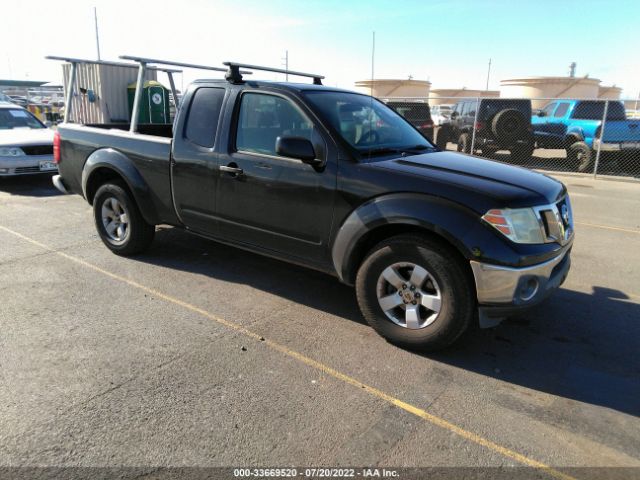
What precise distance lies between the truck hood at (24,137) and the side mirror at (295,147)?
7.82 metres

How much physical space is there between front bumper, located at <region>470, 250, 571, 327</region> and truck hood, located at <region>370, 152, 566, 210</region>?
0.41 metres

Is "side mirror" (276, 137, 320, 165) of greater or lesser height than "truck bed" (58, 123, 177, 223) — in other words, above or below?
above

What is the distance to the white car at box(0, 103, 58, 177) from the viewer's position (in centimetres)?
912

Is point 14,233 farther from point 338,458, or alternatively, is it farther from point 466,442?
point 466,442

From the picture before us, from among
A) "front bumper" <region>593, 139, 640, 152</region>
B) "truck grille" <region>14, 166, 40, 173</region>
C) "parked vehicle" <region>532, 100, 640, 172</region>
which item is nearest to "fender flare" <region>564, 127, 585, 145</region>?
"parked vehicle" <region>532, 100, 640, 172</region>

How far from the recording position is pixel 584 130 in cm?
1365

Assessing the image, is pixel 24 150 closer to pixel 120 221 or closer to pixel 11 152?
pixel 11 152

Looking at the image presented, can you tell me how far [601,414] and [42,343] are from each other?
3.73 m

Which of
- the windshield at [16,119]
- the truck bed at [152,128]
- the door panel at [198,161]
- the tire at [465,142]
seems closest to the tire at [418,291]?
the door panel at [198,161]

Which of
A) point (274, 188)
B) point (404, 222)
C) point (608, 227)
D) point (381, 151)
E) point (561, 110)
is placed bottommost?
point (608, 227)

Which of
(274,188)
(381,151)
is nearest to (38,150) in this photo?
(274,188)

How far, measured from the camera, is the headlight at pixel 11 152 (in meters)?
9.09

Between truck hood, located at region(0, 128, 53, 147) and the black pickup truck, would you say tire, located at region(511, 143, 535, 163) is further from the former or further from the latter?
truck hood, located at region(0, 128, 53, 147)

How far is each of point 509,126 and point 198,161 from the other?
1203 cm
